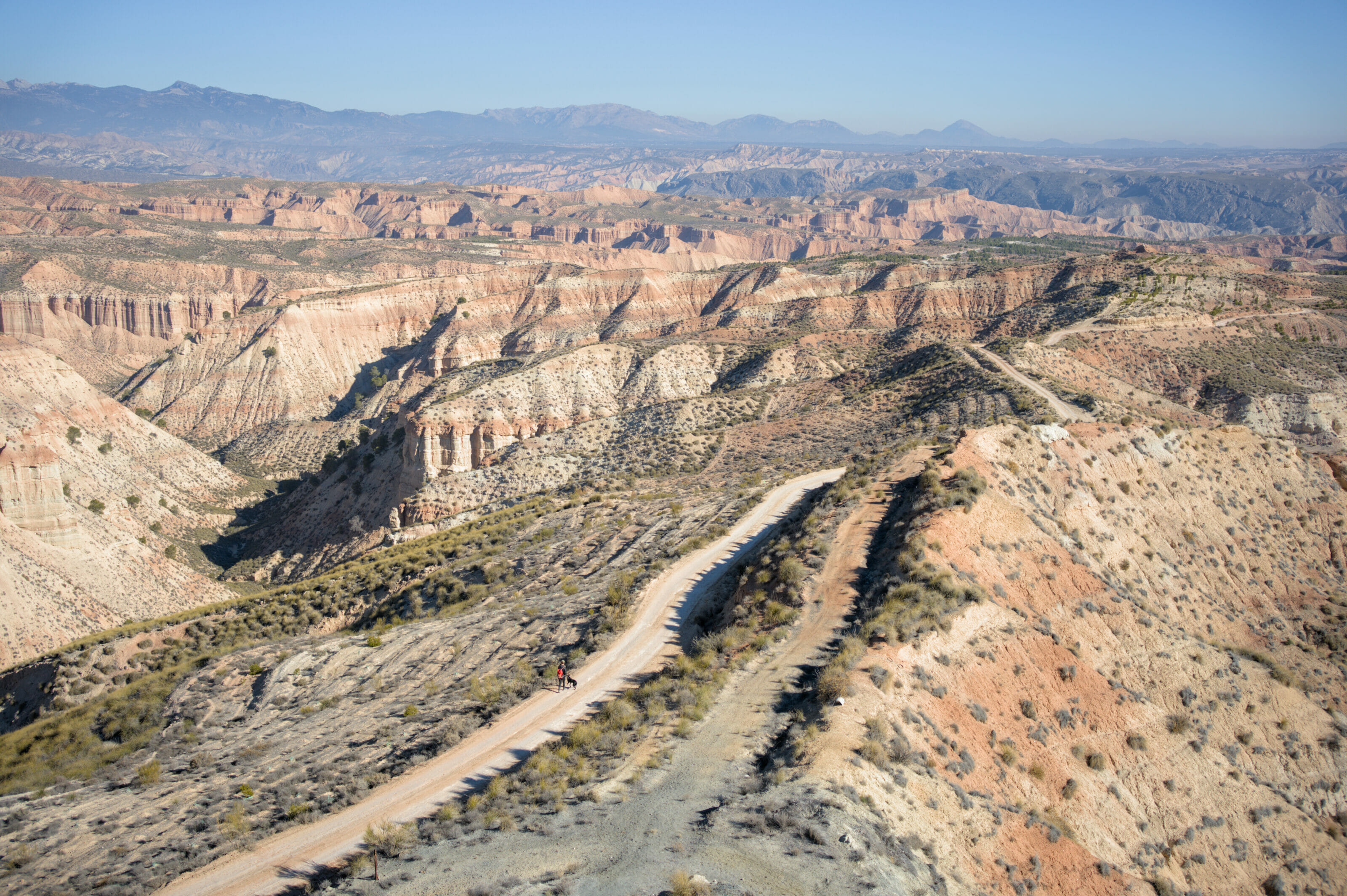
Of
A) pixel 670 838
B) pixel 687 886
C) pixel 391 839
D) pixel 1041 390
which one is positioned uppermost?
pixel 1041 390

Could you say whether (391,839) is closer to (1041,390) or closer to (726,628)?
(726,628)

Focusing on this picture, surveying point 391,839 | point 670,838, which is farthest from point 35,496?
point 670,838

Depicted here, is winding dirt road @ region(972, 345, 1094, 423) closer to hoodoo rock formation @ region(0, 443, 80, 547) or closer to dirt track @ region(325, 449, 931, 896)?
dirt track @ region(325, 449, 931, 896)

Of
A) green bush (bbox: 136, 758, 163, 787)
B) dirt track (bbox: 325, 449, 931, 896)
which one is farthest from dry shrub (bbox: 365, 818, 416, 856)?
green bush (bbox: 136, 758, 163, 787)

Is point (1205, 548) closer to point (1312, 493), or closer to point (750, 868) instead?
point (1312, 493)

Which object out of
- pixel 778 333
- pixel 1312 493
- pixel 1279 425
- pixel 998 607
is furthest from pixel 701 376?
pixel 998 607

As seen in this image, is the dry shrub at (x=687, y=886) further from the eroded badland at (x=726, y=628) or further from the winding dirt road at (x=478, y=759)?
the winding dirt road at (x=478, y=759)
